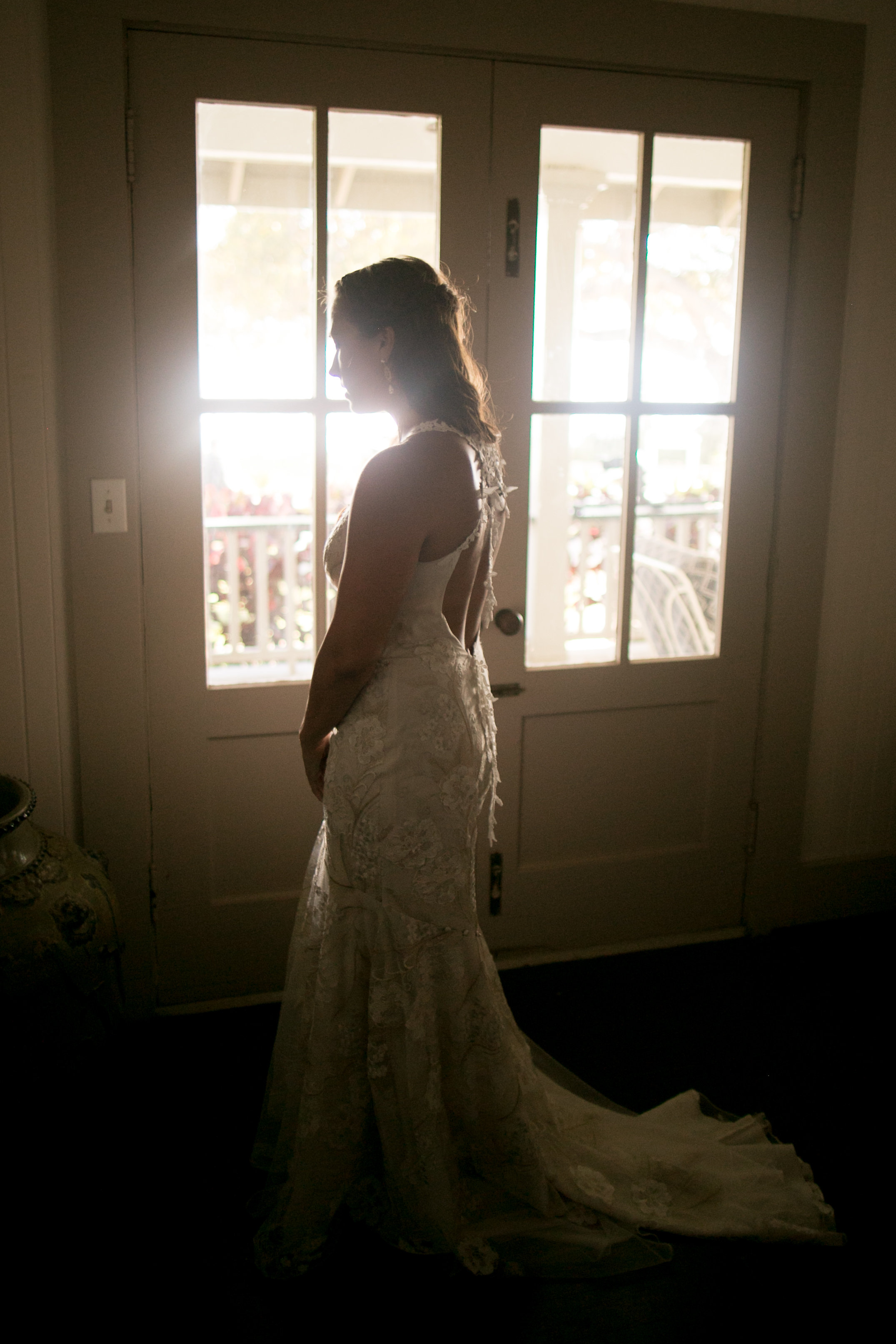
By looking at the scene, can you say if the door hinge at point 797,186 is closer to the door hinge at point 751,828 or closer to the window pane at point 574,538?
the window pane at point 574,538

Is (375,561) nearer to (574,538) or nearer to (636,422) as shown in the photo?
(636,422)

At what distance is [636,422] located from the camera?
2422 mm

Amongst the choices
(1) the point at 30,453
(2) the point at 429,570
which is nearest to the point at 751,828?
(2) the point at 429,570

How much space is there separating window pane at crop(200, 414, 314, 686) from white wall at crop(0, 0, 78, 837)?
96.2 inches

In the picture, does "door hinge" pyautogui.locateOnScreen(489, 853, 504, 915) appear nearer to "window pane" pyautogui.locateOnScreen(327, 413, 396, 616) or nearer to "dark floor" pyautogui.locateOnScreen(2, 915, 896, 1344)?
"dark floor" pyautogui.locateOnScreen(2, 915, 896, 1344)

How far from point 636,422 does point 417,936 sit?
140 cm

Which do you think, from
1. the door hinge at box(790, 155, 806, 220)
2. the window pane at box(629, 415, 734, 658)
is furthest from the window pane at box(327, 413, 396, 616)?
the door hinge at box(790, 155, 806, 220)

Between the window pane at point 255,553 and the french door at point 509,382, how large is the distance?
200 centimetres

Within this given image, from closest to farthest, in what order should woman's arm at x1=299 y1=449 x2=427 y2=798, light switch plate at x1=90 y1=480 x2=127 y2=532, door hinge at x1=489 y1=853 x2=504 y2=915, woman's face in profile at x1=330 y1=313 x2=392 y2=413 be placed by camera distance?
1. woman's arm at x1=299 y1=449 x2=427 y2=798
2. woman's face in profile at x1=330 y1=313 x2=392 y2=413
3. light switch plate at x1=90 y1=480 x2=127 y2=532
4. door hinge at x1=489 y1=853 x2=504 y2=915

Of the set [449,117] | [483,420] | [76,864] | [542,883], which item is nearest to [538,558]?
[542,883]

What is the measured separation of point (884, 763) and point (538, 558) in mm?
1222

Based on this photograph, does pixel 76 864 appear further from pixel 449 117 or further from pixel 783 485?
pixel 783 485

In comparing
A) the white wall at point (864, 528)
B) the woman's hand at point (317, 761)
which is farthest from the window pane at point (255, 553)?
the woman's hand at point (317, 761)

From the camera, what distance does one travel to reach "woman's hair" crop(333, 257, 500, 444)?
5.17ft
